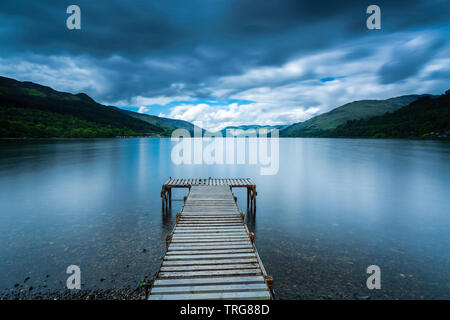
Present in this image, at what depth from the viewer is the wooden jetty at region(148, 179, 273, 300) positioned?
22.5ft

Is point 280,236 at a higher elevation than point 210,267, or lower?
lower

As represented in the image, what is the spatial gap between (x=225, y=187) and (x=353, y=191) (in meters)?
19.1

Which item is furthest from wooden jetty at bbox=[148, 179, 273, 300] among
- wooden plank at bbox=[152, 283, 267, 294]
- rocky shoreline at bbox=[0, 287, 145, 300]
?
rocky shoreline at bbox=[0, 287, 145, 300]

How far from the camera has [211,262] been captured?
8570 mm

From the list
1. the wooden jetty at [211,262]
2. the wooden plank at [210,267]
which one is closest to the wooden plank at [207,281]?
the wooden jetty at [211,262]

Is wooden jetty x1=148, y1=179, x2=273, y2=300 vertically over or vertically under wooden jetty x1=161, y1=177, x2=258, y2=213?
under

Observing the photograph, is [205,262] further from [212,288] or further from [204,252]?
[212,288]

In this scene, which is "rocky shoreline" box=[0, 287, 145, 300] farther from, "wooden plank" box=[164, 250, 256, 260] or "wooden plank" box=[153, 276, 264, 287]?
"wooden plank" box=[153, 276, 264, 287]

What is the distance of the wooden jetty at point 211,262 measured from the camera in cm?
685

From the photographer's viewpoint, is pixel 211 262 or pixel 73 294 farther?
pixel 73 294

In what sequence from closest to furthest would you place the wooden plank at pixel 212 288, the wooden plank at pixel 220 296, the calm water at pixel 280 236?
the wooden plank at pixel 220 296, the wooden plank at pixel 212 288, the calm water at pixel 280 236

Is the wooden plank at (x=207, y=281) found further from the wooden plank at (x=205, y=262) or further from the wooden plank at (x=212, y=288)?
the wooden plank at (x=205, y=262)

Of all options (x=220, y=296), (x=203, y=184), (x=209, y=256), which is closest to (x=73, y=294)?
(x=209, y=256)
